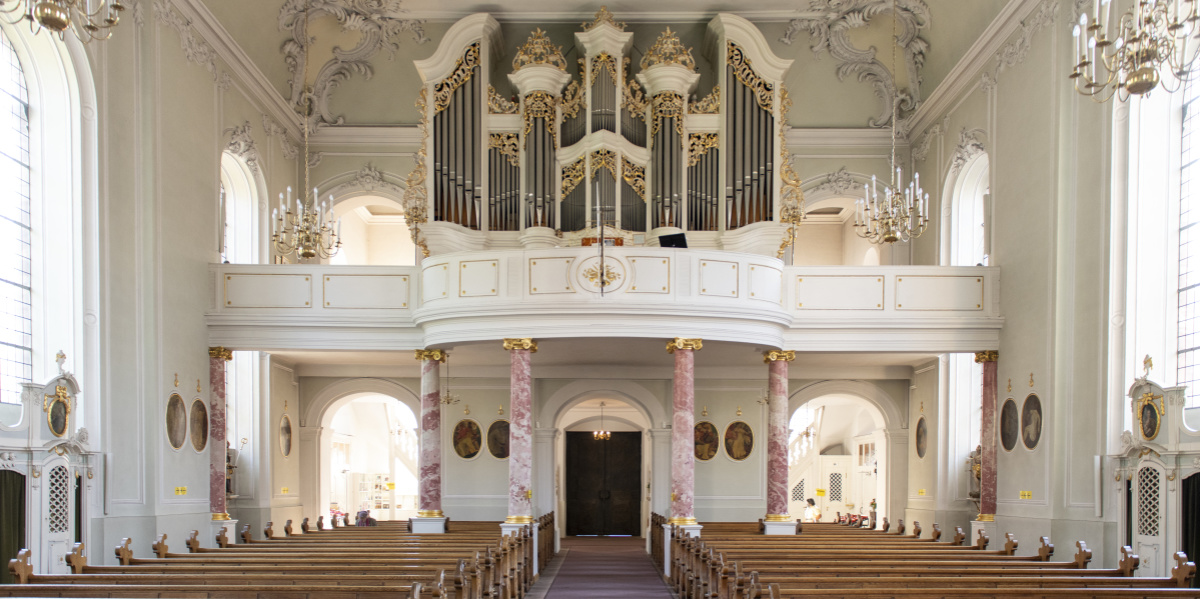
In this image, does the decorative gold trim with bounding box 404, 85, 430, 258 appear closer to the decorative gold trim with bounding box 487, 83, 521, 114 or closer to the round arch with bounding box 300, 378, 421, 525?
the decorative gold trim with bounding box 487, 83, 521, 114

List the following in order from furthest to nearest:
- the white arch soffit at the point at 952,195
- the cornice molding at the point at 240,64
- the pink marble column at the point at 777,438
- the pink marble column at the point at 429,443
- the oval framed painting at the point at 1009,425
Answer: the white arch soffit at the point at 952,195, the pink marble column at the point at 429,443, the pink marble column at the point at 777,438, the cornice molding at the point at 240,64, the oval framed painting at the point at 1009,425

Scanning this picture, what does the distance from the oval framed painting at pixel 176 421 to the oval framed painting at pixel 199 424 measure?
0.73 feet

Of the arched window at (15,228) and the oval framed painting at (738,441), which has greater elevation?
the arched window at (15,228)

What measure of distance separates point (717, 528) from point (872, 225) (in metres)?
6.96

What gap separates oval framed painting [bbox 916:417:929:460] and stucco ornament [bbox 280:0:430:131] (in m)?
13.2

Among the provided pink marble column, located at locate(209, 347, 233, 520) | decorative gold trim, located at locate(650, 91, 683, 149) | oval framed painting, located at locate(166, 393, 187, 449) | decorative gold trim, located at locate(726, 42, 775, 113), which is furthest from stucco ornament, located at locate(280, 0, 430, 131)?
oval framed painting, located at locate(166, 393, 187, 449)

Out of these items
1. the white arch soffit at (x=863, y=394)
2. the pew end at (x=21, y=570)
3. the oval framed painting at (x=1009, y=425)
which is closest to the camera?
the pew end at (x=21, y=570)

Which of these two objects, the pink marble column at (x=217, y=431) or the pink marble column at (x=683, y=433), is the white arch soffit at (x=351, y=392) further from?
the pink marble column at (x=683, y=433)

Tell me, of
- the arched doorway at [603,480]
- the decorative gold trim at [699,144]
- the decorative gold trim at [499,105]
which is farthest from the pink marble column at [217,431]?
the arched doorway at [603,480]

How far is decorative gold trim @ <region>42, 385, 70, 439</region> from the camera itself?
13352 millimetres

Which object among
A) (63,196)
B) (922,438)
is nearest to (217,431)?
(63,196)

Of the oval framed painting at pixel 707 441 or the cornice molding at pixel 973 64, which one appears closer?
the cornice molding at pixel 973 64

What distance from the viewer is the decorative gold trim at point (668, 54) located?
2005cm

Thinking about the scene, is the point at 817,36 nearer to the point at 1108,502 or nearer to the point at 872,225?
the point at 872,225
